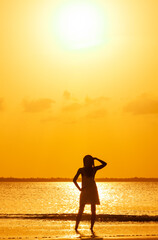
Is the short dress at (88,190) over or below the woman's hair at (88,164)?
below

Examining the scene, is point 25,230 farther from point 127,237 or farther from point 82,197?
point 127,237

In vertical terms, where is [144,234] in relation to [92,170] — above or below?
below

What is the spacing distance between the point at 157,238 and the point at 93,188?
341 centimetres

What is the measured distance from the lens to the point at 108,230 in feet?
70.1

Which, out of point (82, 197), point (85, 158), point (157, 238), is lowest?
point (157, 238)

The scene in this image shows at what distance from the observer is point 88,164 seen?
66.8ft

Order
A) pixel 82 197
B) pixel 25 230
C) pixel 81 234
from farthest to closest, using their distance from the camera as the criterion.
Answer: pixel 25 230 → pixel 82 197 → pixel 81 234

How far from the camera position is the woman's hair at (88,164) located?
20344mm

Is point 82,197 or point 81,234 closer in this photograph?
point 81,234

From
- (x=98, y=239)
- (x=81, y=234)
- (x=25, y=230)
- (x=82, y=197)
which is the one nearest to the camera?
(x=98, y=239)

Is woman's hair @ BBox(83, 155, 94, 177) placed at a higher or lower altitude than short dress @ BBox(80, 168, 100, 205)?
higher

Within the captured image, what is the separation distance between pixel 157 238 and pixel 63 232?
3.82 meters

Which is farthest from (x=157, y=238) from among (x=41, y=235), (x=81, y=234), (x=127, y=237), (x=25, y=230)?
(x=25, y=230)

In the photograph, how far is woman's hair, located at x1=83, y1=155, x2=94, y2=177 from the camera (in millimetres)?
20344
